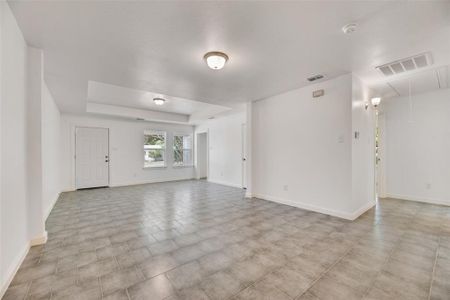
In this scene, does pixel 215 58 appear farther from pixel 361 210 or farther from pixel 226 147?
pixel 226 147

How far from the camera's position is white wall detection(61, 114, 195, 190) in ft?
19.7

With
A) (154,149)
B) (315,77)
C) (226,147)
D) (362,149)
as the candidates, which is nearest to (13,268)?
(315,77)

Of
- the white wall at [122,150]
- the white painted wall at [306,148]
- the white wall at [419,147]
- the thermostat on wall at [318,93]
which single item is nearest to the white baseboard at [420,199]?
the white wall at [419,147]

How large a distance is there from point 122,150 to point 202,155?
3.19 meters

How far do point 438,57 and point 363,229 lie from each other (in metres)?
2.60

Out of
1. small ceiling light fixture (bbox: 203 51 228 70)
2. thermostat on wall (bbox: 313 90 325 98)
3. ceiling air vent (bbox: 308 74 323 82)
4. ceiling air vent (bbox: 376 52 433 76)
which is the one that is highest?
ceiling air vent (bbox: 376 52 433 76)

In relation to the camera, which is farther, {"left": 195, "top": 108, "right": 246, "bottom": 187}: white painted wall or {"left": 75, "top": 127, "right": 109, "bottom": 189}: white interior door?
{"left": 195, "top": 108, "right": 246, "bottom": 187}: white painted wall

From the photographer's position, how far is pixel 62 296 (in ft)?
5.27

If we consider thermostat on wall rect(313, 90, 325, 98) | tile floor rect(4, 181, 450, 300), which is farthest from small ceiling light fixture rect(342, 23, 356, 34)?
tile floor rect(4, 181, 450, 300)

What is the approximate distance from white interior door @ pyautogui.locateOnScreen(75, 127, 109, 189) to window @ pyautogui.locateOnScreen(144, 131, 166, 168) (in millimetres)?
1306

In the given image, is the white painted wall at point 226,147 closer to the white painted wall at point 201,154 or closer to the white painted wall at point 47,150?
the white painted wall at point 201,154

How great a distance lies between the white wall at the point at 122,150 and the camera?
600 cm

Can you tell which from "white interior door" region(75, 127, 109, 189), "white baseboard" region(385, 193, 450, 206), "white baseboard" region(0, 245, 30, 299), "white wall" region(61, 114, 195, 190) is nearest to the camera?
→ "white baseboard" region(0, 245, 30, 299)

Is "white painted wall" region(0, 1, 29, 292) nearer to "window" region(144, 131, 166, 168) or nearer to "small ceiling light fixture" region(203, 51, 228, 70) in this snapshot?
"small ceiling light fixture" region(203, 51, 228, 70)
